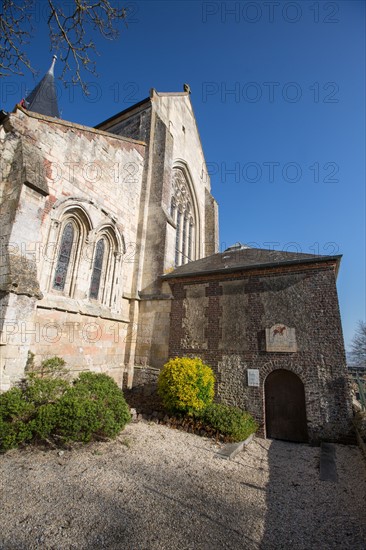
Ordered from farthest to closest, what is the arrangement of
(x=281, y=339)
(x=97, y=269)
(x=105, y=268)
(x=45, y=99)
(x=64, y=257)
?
(x=45, y=99) → (x=105, y=268) → (x=97, y=269) → (x=64, y=257) → (x=281, y=339)

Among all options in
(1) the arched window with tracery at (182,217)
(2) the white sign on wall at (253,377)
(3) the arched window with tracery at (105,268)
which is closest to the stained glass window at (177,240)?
(1) the arched window with tracery at (182,217)

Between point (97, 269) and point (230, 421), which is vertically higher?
point (97, 269)

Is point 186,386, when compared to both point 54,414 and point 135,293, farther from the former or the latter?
point 135,293

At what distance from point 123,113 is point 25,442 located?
46.0 feet

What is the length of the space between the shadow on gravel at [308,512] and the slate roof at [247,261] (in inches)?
189

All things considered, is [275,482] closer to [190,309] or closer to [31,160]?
[190,309]

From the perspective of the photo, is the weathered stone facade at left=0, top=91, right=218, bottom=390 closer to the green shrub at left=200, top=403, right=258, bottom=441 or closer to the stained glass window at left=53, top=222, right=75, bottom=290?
the stained glass window at left=53, top=222, right=75, bottom=290

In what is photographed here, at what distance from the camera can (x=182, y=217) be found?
49.1 feet

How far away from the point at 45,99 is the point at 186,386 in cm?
2022

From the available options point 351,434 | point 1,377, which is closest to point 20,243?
point 1,377

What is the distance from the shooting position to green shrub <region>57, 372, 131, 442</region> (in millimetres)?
4875

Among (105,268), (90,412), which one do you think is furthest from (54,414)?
(105,268)

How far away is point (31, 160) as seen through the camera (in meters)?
6.65

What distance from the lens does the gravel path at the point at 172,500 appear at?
292 cm
